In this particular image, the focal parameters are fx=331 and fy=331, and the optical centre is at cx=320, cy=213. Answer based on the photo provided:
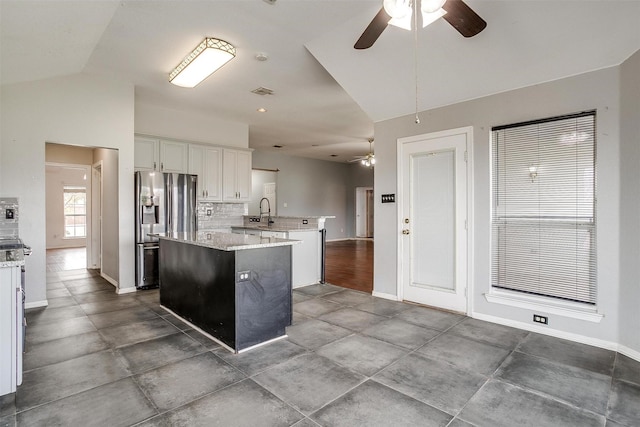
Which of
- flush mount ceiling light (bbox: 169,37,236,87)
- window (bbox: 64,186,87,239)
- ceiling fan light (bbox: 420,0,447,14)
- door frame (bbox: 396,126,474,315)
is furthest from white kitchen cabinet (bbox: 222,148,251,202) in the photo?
window (bbox: 64,186,87,239)

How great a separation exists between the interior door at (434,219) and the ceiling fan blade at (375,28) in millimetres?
Answer: 1711

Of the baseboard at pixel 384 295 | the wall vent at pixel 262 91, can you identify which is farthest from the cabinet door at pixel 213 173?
the baseboard at pixel 384 295

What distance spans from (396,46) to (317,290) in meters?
3.31

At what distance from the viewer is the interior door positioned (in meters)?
3.68

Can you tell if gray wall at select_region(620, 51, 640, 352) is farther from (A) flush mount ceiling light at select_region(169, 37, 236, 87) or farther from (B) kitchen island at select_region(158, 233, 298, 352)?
(A) flush mount ceiling light at select_region(169, 37, 236, 87)

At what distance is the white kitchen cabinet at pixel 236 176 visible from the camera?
20.3 ft

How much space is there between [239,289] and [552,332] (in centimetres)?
287

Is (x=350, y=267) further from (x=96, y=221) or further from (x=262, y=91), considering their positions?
(x=96, y=221)

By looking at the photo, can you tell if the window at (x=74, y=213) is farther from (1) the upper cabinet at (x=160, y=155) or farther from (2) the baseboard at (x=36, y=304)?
(2) the baseboard at (x=36, y=304)

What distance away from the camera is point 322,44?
11.2 feet

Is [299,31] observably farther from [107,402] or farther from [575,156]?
[107,402]

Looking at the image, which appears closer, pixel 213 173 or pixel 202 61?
pixel 202 61

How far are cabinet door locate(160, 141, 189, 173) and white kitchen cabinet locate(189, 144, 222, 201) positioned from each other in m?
0.10

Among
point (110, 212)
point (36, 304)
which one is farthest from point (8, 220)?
point (110, 212)
